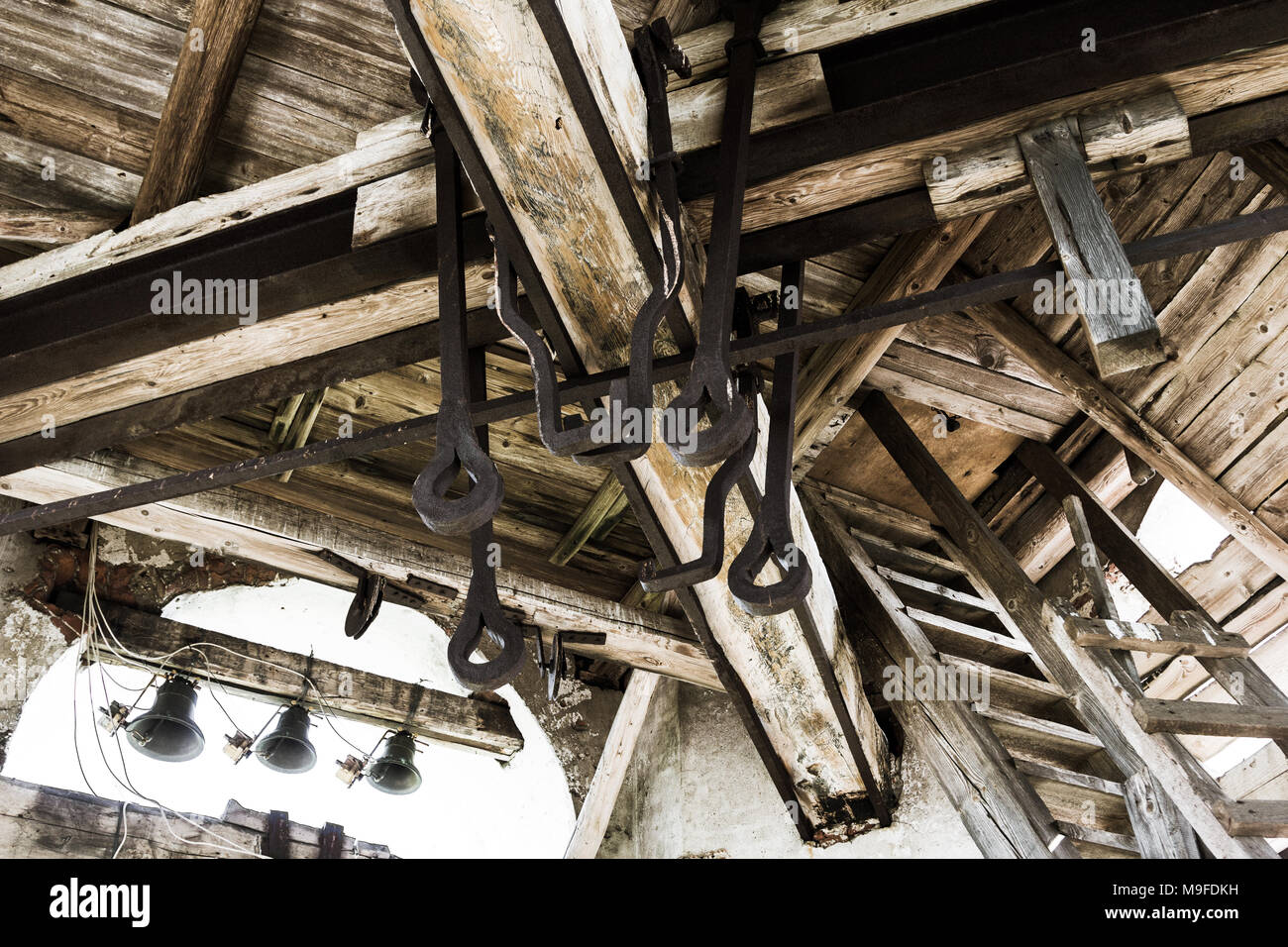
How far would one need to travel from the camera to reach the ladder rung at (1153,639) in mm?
3434

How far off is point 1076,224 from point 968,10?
69 centimetres

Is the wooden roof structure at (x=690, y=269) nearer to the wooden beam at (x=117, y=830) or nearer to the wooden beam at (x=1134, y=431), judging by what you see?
the wooden beam at (x=1134, y=431)

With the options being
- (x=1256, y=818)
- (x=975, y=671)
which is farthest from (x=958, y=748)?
(x=1256, y=818)

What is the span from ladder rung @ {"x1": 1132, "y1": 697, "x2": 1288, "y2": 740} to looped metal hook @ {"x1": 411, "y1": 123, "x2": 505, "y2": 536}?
88.7 inches

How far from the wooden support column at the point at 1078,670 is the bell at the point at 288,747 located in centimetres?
258

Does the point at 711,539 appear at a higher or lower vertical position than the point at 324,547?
lower

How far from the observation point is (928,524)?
4848mm

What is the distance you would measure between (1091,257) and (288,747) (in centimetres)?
330

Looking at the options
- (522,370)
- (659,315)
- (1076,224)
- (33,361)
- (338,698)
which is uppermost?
(522,370)

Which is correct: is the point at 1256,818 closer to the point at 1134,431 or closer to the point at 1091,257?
the point at 1134,431

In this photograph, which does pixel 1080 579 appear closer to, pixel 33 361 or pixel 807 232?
pixel 807 232

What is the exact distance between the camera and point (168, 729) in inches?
153

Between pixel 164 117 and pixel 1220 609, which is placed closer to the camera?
pixel 164 117

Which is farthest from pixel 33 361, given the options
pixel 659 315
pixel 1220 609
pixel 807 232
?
pixel 1220 609
